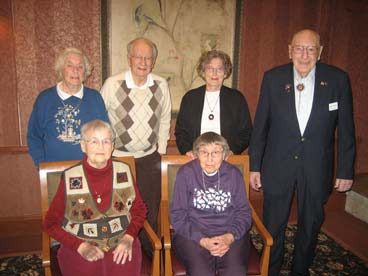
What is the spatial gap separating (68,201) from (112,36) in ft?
5.25

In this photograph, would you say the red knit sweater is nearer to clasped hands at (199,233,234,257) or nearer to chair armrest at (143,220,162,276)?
chair armrest at (143,220,162,276)

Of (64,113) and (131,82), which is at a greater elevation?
(131,82)

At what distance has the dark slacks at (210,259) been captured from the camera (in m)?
2.07

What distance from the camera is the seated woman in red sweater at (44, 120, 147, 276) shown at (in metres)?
2.01

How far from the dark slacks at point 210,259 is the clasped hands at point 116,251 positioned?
0.32m

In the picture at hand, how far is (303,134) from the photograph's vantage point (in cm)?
248

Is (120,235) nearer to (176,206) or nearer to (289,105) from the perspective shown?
(176,206)

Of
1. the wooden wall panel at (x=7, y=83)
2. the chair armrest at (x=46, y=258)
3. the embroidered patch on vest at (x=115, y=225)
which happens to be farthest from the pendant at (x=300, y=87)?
the wooden wall panel at (x=7, y=83)

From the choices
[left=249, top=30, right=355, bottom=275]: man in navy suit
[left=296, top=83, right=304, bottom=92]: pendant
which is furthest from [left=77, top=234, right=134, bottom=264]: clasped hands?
[left=296, top=83, right=304, bottom=92]: pendant

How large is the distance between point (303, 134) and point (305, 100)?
224 millimetres

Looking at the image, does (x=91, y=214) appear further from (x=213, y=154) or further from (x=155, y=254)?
(x=213, y=154)

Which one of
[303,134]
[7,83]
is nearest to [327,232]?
[303,134]

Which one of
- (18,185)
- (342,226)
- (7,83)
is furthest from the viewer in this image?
(342,226)

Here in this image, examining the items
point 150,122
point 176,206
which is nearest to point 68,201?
point 176,206
